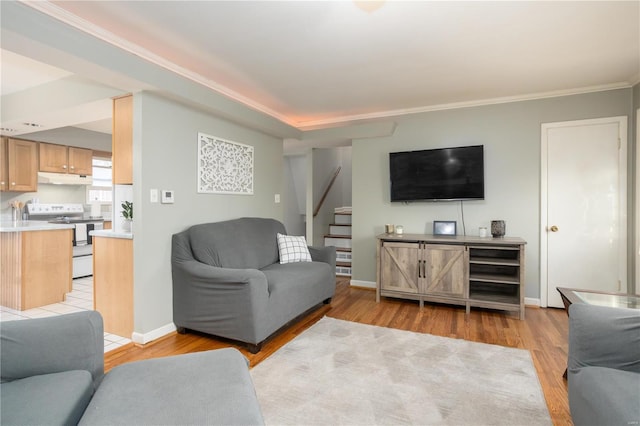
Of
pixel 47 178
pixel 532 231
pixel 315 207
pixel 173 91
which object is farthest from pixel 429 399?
pixel 47 178

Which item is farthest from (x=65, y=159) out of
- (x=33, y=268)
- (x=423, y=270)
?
(x=423, y=270)

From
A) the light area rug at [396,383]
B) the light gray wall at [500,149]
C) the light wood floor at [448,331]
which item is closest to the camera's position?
the light area rug at [396,383]

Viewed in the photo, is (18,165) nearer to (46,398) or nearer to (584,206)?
(46,398)

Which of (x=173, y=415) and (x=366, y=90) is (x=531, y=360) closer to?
(x=173, y=415)

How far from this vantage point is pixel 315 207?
5.80 m

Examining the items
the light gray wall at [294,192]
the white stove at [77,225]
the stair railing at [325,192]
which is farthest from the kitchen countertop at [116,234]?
the light gray wall at [294,192]

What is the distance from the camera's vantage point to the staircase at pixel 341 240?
5.25m

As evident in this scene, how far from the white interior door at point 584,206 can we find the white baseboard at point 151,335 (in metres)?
4.01

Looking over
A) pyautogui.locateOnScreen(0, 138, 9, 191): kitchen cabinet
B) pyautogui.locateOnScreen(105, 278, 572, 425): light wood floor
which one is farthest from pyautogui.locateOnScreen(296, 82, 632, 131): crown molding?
pyautogui.locateOnScreen(0, 138, 9, 191): kitchen cabinet

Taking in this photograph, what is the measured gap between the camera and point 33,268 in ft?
11.2

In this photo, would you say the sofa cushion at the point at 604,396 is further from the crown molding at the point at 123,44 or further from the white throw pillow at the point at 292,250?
the crown molding at the point at 123,44

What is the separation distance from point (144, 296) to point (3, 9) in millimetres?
2032

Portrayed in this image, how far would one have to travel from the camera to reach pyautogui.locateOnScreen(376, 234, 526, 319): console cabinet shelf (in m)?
3.26

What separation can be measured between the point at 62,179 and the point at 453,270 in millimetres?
5865
